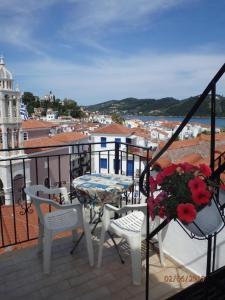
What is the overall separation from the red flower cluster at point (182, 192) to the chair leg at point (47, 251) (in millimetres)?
1432

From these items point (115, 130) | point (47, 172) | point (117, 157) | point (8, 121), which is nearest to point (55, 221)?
point (117, 157)

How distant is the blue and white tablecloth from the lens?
2723 mm

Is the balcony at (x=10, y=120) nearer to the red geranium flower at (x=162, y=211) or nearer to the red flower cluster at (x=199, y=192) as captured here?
the red geranium flower at (x=162, y=211)

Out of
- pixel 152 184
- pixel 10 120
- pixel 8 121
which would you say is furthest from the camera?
pixel 10 120

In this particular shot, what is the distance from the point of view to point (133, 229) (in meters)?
2.54

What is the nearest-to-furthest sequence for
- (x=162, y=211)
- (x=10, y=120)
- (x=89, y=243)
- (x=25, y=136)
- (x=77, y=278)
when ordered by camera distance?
1. (x=162, y=211)
2. (x=77, y=278)
3. (x=89, y=243)
4. (x=10, y=120)
5. (x=25, y=136)

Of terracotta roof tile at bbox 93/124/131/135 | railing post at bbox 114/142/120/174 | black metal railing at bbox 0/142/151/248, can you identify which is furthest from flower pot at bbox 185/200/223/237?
terracotta roof tile at bbox 93/124/131/135

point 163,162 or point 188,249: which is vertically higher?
point 163,162

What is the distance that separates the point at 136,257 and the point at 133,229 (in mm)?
251

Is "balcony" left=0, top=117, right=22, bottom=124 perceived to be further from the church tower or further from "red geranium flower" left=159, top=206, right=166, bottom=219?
"red geranium flower" left=159, top=206, right=166, bottom=219

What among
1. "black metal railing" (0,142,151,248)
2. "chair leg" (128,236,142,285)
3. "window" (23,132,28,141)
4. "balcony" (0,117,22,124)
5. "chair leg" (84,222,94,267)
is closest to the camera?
"chair leg" (128,236,142,285)

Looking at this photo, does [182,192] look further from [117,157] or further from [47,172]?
[47,172]

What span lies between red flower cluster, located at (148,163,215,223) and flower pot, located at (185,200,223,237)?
0.33ft

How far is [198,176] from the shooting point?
4.25ft
